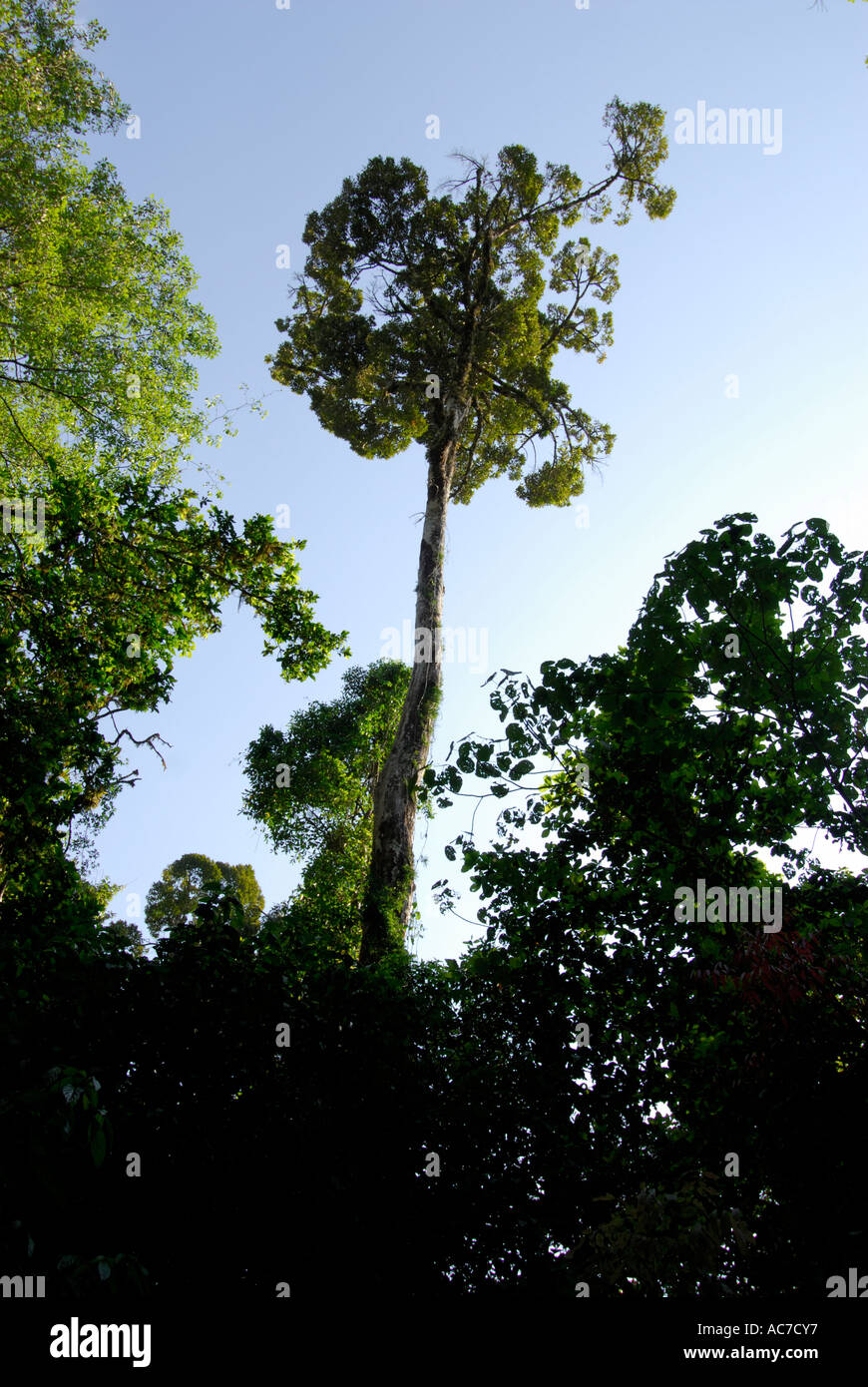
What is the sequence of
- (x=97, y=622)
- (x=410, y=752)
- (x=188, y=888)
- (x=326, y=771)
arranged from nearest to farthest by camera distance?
(x=97, y=622) < (x=410, y=752) < (x=326, y=771) < (x=188, y=888)

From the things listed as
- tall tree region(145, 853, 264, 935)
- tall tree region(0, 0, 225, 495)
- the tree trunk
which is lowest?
tall tree region(145, 853, 264, 935)

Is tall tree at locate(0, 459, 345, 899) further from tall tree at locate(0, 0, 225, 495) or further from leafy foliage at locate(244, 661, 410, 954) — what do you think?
leafy foliage at locate(244, 661, 410, 954)

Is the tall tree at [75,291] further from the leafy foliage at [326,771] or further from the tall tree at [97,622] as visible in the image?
the leafy foliage at [326,771]

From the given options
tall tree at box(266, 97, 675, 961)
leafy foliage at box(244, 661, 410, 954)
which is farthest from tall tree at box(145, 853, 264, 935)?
tall tree at box(266, 97, 675, 961)

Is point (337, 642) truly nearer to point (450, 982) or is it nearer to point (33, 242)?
point (450, 982)

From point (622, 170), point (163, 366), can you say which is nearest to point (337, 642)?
point (163, 366)

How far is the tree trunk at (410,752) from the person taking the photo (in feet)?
31.1

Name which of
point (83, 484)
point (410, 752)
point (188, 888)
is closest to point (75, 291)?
point (83, 484)

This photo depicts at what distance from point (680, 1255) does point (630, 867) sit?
222 centimetres

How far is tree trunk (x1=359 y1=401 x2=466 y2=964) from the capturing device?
9.48 metres

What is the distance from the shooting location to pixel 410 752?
429 inches

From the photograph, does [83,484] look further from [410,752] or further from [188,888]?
[188,888]

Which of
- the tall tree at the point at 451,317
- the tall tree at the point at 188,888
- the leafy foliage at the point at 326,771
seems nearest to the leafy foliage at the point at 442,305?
the tall tree at the point at 451,317
